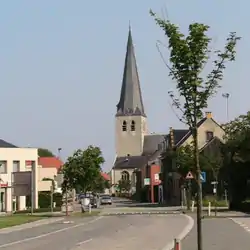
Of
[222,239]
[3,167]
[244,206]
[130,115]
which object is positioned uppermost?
[130,115]

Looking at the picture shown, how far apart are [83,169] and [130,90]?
96.6 metres

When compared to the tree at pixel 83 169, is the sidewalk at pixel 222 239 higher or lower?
lower

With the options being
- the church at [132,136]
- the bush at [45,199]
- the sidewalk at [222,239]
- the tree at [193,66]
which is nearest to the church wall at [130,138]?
the church at [132,136]

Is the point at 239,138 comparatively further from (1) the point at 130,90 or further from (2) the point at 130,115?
(2) the point at 130,115

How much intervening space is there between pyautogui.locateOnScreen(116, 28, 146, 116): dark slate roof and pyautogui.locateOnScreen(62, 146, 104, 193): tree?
285 feet

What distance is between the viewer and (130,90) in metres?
156

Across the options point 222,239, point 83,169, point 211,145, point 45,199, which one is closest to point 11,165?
point 45,199

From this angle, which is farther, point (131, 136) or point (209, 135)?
point (131, 136)

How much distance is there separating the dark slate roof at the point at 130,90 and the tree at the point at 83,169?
86855mm

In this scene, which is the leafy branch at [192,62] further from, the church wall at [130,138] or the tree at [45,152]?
the tree at [45,152]

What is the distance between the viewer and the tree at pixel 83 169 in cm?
6031

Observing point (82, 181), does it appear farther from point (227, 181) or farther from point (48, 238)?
point (48, 238)

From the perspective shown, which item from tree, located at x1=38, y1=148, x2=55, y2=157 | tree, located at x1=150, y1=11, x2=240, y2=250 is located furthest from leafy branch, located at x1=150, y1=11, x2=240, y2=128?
tree, located at x1=38, y1=148, x2=55, y2=157

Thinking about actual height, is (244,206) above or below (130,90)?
below
